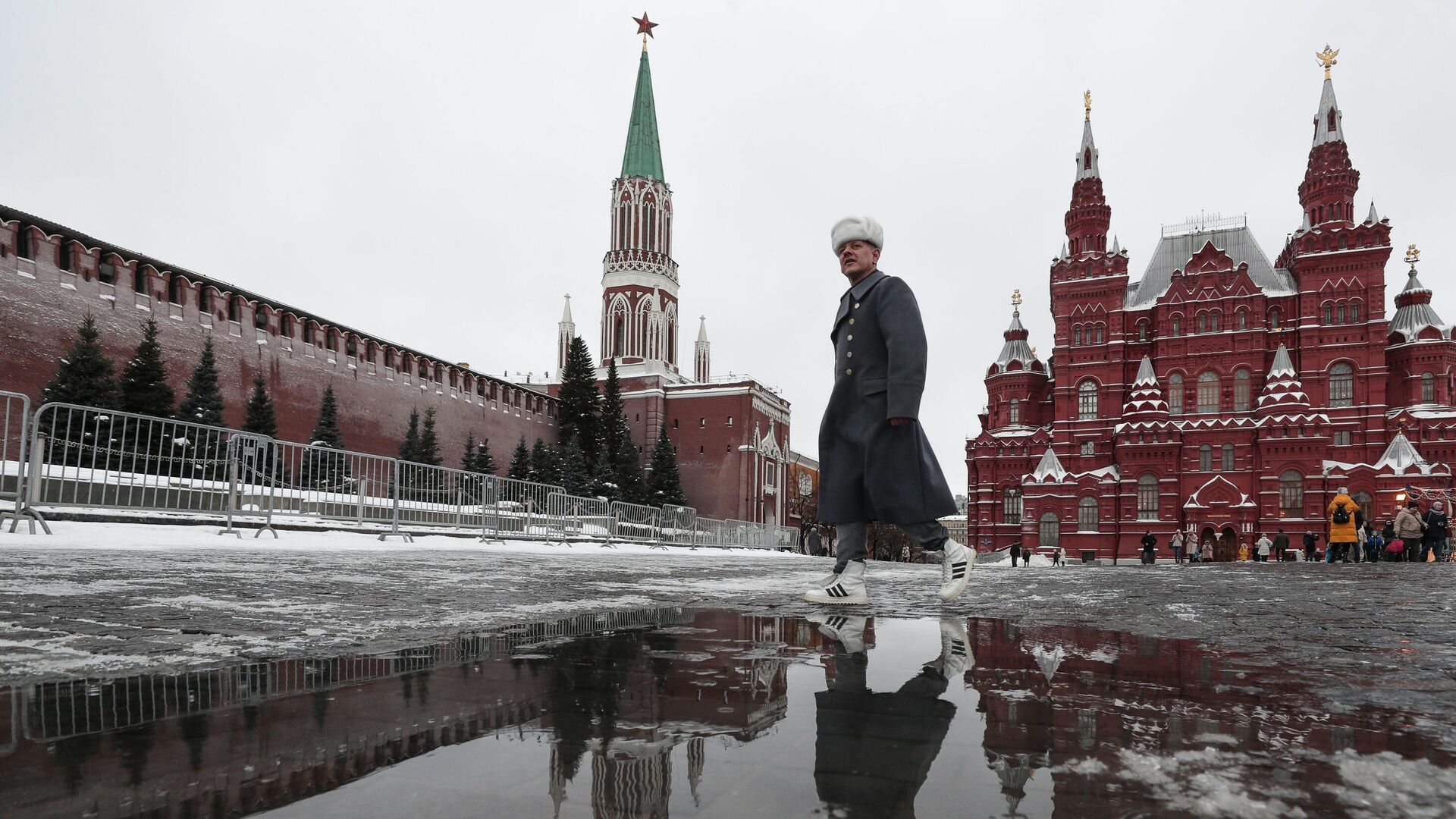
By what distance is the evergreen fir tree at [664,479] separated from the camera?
50406 mm

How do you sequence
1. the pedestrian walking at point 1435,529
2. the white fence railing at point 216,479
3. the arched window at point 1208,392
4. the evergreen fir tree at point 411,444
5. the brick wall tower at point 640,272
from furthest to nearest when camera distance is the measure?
the brick wall tower at point 640,272, the arched window at point 1208,392, the evergreen fir tree at point 411,444, the pedestrian walking at point 1435,529, the white fence railing at point 216,479

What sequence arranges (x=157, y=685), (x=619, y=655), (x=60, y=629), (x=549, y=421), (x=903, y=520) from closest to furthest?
(x=157, y=685) → (x=619, y=655) → (x=60, y=629) → (x=903, y=520) → (x=549, y=421)

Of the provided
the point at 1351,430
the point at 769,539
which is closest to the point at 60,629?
the point at 769,539

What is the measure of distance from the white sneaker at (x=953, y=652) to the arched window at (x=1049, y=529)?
4087 cm

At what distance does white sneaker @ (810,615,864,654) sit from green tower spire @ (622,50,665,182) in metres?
60.8

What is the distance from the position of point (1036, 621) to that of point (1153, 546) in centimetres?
3476

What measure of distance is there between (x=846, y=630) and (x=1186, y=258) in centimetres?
4845

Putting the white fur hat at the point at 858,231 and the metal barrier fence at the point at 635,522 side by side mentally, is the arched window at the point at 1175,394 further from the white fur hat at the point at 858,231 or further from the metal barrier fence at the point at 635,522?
the white fur hat at the point at 858,231

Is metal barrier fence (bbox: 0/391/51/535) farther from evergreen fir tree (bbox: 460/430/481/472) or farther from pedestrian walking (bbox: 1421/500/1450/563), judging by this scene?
evergreen fir tree (bbox: 460/430/481/472)

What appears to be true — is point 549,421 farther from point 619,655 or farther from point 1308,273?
point 619,655

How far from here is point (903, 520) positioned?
3.58m

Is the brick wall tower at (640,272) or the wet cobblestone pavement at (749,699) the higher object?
the brick wall tower at (640,272)

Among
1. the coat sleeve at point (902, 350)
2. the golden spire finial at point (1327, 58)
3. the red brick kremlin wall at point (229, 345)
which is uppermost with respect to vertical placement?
the golden spire finial at point (1327, 58)

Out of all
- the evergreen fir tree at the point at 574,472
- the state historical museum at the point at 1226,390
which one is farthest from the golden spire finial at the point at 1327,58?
the evergreen fir tree at the point at 574,472
